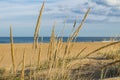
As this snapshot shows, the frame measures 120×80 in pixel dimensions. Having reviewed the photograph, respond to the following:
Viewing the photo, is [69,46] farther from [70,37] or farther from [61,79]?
[61,79]

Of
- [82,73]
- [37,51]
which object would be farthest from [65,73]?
[82,73]

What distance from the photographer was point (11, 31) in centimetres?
307

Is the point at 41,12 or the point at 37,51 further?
the point at 37,51

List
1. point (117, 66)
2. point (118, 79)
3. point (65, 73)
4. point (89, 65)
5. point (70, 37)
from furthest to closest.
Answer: point (89, 65) < point (117, 66) < point (118, 79) < point (65, 73) < point (70, 37)

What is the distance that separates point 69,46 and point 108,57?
6.43 metres

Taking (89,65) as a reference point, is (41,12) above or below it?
above

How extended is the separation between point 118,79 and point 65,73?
156 centimetres

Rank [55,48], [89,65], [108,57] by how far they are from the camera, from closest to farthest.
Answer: [55,48] → [89,65] → [108,57]

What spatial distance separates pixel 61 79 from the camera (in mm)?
4355

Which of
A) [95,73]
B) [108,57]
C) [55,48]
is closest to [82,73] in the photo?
[95,73]

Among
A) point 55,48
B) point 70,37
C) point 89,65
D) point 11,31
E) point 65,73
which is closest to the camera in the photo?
point 11,31

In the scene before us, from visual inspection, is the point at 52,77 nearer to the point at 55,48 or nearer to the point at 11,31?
the point at 55,48

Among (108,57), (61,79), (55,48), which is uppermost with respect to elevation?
(55,48)

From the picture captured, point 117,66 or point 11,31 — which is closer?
point 11,31
